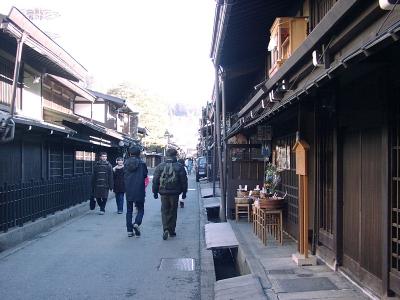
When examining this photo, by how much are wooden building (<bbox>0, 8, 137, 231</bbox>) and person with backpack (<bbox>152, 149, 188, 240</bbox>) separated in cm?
311

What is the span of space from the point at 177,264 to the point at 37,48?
6538 millimetres

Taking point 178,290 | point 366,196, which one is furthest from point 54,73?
point 366,196

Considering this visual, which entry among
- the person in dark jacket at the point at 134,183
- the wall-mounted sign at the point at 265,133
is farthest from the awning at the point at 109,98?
the wall-mounted sign at the point at 265,133

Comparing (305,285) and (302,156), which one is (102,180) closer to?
(302,156)

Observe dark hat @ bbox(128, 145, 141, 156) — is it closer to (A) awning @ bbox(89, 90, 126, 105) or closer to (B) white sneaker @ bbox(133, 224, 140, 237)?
(B) white sneaker @ bbox(133, 224, 140, 237)

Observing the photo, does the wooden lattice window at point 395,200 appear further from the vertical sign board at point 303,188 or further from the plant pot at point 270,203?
the plant pot at point 270,203

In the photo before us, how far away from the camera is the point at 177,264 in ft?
28.1

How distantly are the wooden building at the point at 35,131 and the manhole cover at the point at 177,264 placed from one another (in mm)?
3695

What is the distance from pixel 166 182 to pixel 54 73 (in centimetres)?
747

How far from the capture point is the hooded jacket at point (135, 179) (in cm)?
1100

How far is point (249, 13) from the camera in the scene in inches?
360

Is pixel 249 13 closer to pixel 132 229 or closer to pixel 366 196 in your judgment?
pixel 366 196

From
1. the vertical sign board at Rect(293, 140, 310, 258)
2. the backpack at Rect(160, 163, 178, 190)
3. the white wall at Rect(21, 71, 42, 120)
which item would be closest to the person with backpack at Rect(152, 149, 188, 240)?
the backpack at Rect(160, 163, 178, 190)

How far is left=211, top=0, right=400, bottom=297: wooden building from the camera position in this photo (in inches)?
159
